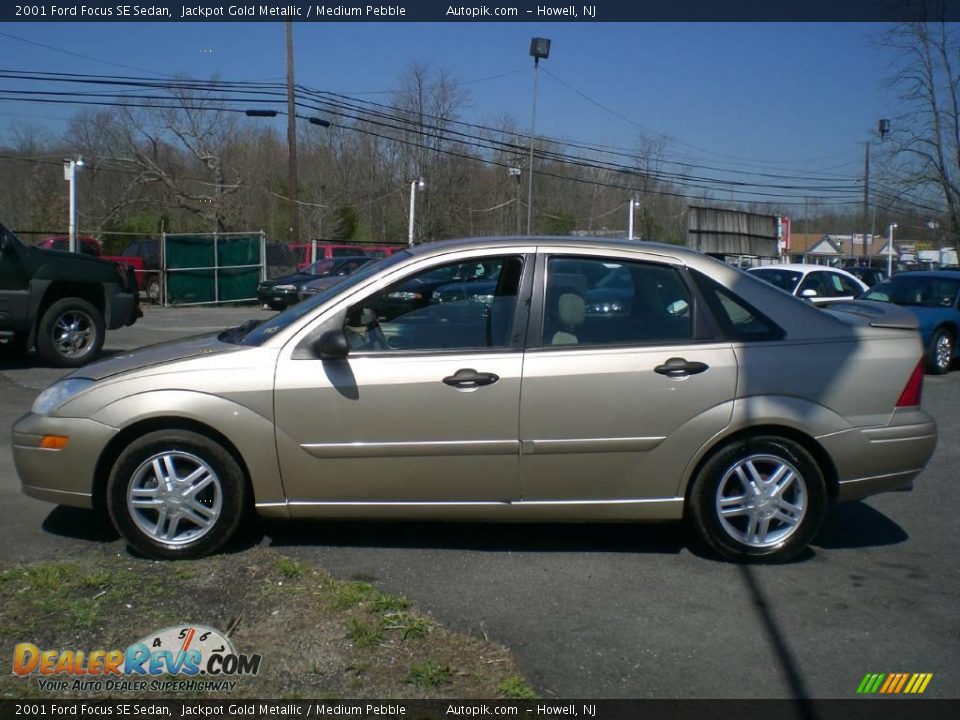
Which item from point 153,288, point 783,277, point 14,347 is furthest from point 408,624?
point 153,288

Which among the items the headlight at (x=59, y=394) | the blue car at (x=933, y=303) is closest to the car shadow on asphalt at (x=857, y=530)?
the headlight at (x=59, y=394)

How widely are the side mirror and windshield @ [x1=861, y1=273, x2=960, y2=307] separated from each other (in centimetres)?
1222

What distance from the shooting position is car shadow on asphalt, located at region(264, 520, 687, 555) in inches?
205

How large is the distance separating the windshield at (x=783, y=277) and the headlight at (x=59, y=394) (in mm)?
13888

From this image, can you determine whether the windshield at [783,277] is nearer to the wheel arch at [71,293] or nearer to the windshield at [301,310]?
the wheel arch at [71,293]

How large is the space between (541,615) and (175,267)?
23105 millimetres

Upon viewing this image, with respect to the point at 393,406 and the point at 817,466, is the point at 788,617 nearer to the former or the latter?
the point at 817,466

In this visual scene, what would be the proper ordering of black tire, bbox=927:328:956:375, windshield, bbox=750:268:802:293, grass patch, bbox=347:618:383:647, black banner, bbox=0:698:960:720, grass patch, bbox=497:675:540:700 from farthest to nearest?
windshield, bbox=750:268:802:293 → black tire, bbox=927:328:956:375 → grass patch, bbox=347:618:383:647 → grass patch, bbox=497:675:540:700 → black banner, bbox=0:698:960:720

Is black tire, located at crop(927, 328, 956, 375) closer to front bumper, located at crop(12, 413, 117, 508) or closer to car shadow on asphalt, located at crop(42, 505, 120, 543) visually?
car shadow on asphalt, located at crop(42, 505, 120, 543)

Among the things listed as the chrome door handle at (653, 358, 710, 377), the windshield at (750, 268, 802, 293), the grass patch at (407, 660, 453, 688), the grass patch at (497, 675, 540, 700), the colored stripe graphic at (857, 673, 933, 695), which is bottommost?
the colored stripe graphic at (857, 673, 933, 695)

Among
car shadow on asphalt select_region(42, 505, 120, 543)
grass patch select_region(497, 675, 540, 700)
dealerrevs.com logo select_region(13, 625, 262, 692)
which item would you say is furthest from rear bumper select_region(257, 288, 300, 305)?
grass patch select_region(497, 675, 540, 700)

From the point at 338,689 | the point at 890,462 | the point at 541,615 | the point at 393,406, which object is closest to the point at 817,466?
the point at 890,462

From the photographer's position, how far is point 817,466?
16.1 ft

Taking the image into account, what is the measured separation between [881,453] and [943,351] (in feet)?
33.0
